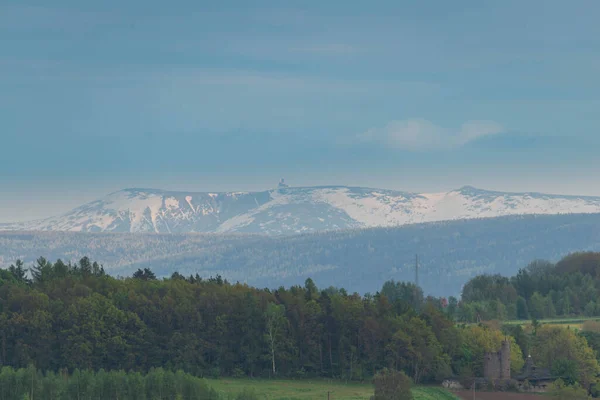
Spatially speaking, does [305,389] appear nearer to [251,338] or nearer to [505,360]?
[251,338]

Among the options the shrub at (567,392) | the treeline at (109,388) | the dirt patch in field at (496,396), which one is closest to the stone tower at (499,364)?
the dirt patch in field at (496,396)

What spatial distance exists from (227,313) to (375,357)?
21990 millimetres

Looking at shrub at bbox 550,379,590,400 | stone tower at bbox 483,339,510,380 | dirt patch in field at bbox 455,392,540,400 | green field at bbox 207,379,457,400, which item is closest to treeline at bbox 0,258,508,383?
stone tower at bbox 483,339,510,380

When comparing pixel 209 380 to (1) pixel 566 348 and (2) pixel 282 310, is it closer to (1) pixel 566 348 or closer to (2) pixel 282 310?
(2) pixel 282 310

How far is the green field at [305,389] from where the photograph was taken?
509 feet

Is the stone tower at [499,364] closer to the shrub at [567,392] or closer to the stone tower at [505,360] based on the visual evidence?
the stone tower at [505,360]

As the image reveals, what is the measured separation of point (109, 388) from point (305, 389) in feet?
86.9

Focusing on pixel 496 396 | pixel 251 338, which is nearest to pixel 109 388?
pixel 251 338

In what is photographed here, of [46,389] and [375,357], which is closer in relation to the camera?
[46,389]

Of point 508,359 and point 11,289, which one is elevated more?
point 11,289

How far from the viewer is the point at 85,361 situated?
573 ft

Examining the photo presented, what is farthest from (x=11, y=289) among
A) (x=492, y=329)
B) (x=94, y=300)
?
(x=492, y=329)

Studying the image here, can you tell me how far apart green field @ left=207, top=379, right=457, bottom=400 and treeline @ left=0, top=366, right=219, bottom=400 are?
5046 millimetres

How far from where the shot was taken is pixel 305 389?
16288 centimetres
